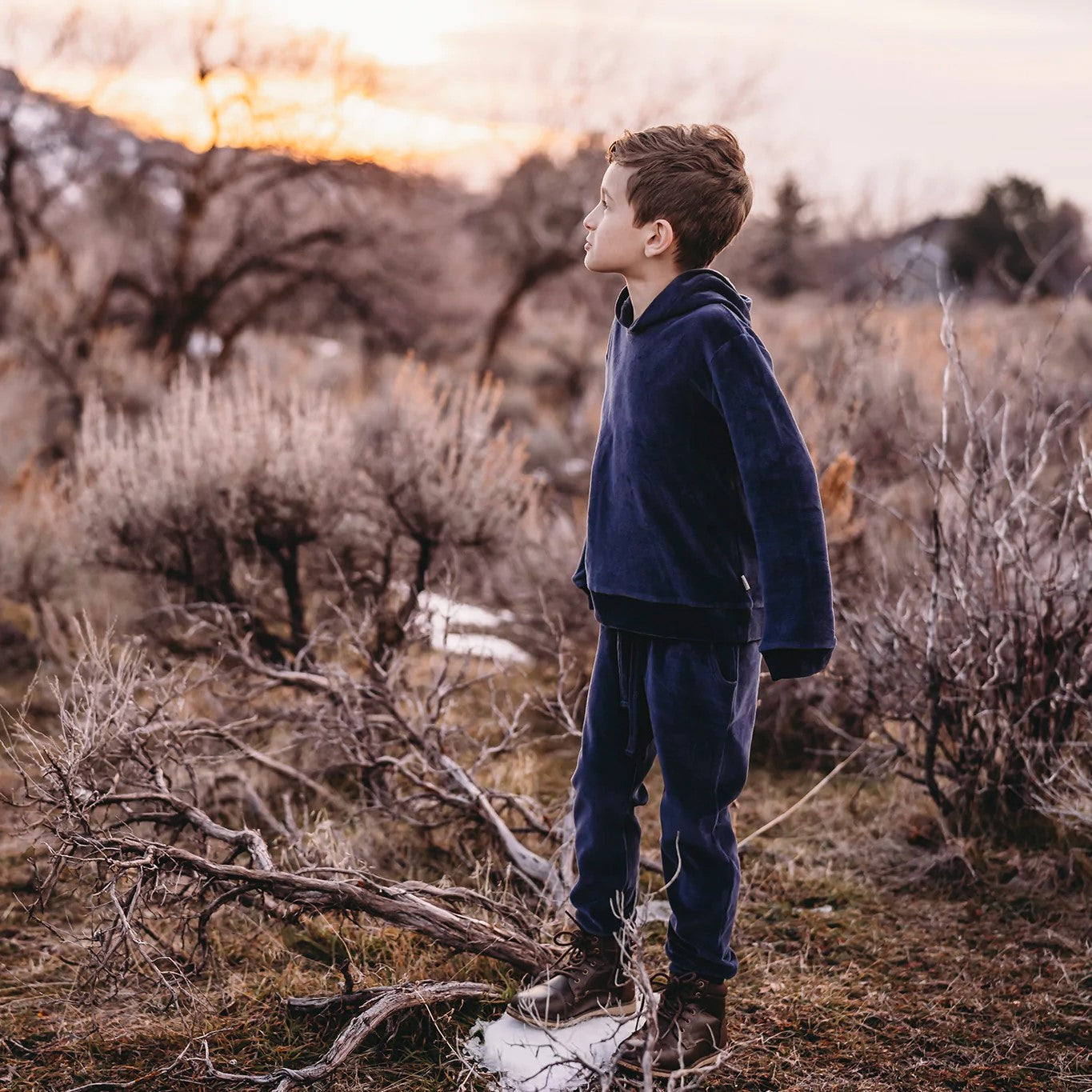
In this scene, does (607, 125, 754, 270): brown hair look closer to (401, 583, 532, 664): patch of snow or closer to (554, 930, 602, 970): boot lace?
(554, 930, 602, 970): boot lace

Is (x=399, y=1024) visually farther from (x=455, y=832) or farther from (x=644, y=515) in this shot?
(x=644, y=515)

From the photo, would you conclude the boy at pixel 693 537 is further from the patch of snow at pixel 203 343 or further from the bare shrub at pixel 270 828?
the patch of snow at pixel 203 343

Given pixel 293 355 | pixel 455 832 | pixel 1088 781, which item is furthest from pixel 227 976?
pixel 293 355

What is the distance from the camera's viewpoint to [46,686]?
5.15m

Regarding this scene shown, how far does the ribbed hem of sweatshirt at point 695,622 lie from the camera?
2.16 metres

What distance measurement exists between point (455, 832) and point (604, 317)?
15.0 metres

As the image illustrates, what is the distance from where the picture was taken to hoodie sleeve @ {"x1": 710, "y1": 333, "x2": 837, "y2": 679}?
204 cm

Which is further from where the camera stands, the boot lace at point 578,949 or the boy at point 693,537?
the boot lace at point 578,949

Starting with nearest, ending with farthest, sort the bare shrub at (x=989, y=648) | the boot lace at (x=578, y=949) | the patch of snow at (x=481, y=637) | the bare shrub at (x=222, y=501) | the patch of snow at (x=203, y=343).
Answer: the boot lace at (x=578, y=949) → the bare shrub at (x=989, y=648) → the bare shrub at (x=222, y=501) → the patch of snow at (x=481, y=637) → the patch of snow at (x=203, y=343)

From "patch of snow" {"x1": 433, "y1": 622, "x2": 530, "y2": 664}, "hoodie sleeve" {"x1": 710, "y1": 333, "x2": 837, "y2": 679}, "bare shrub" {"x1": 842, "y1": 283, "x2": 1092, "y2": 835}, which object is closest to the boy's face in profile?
"hoodie sleeve" {"x1": 710, "y1": 333, "x2": 837, "y2": 679}

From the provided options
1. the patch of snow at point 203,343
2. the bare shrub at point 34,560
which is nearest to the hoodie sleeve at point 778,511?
the bare shrub at point 34,560

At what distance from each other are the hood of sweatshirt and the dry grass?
1582 millimetres

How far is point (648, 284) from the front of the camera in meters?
2.26


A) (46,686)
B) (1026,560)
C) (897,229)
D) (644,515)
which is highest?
(897,229)
